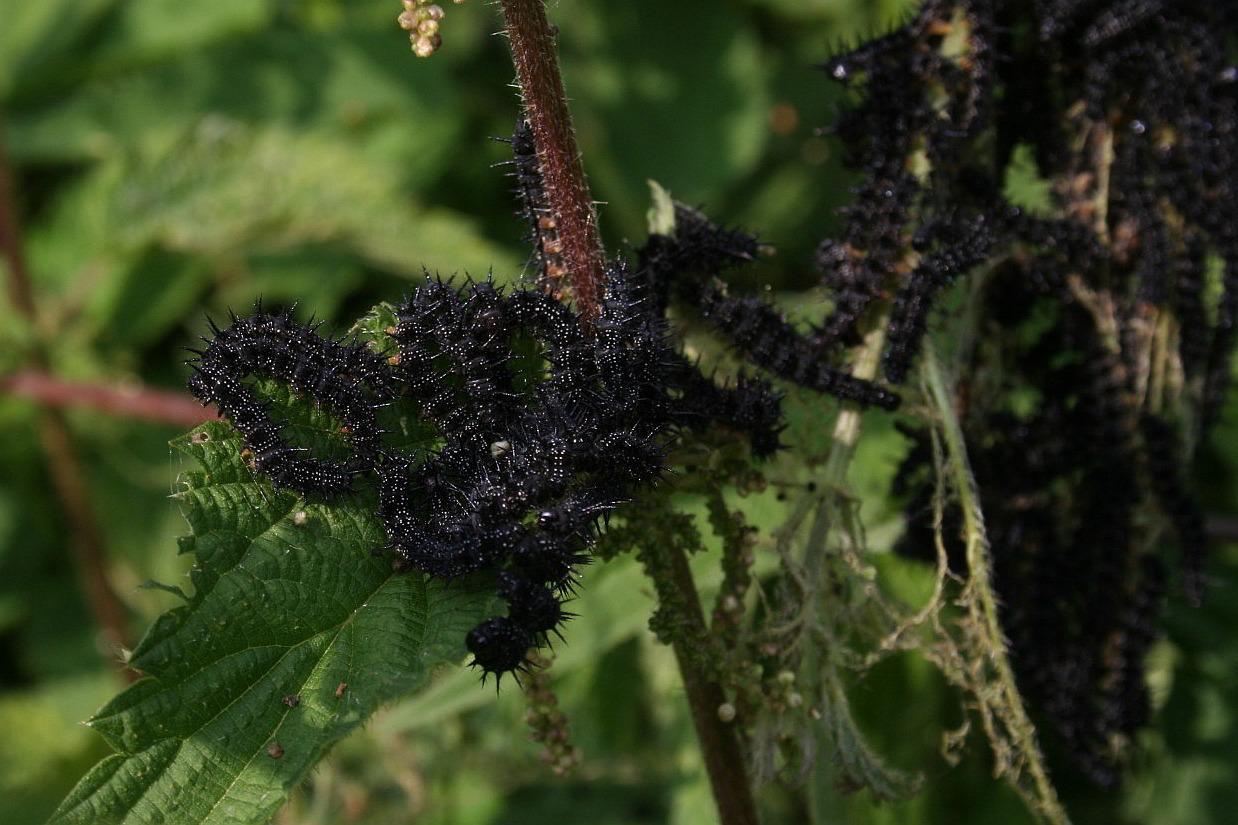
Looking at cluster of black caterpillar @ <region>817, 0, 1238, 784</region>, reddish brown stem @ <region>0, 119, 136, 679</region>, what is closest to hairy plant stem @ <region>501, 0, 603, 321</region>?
cluster of black caterpillar @ <region>817, 0, 1238, 784</region>

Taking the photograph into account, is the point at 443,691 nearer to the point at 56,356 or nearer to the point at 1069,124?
the point at 1069,124

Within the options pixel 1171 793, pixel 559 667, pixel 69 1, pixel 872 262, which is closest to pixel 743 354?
pixel 872 262

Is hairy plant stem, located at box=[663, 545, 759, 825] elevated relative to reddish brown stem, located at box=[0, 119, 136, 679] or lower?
lower

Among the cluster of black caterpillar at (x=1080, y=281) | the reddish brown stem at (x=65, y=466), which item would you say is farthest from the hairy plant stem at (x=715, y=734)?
the reddish brown stem at (x=65, y=466)

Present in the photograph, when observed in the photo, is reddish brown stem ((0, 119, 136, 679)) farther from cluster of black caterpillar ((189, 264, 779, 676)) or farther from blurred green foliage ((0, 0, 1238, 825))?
cluster of black caterpillar ((189, 264, 779, 676))

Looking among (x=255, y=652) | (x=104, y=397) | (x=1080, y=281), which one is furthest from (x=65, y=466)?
(x=1080, y=281)

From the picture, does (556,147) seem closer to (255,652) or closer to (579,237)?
(579,237)

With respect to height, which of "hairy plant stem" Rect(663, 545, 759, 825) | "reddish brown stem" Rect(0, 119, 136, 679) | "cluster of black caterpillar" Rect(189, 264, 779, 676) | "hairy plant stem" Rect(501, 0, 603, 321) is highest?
"reddish brown stem" Rect(0, 119, 136, 679)
